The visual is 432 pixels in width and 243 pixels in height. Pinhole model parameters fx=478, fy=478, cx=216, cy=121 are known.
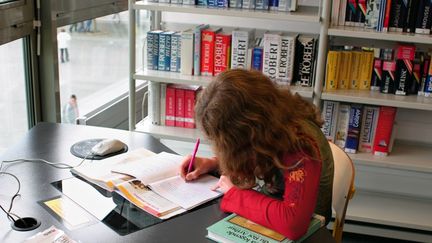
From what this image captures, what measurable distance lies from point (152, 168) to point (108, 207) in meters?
0.23

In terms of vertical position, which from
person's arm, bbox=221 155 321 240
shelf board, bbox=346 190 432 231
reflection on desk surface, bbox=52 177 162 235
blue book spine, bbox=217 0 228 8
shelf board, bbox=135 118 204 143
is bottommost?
shelf board, bbox=346 190 432 231

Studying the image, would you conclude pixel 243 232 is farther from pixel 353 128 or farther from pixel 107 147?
pixel 353 128

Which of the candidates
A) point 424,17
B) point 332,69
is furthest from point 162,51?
point 424,17

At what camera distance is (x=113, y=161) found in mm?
1593

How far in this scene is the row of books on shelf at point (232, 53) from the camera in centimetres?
242

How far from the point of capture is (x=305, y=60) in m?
2.42

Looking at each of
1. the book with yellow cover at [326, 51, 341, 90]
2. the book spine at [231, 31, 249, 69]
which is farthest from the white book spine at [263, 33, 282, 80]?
the book with yellow cover at [326, 51, 341, 90]

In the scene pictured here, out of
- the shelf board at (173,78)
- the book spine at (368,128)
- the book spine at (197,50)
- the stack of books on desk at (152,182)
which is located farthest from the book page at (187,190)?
the book spine at (368,128)

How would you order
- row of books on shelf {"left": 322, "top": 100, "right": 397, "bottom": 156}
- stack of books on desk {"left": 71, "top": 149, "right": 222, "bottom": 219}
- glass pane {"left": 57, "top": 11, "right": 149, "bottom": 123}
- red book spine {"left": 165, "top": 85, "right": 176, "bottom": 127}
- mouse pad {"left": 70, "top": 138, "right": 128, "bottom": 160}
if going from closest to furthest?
stack of books on desk {"left": 71, "top": 149, "right": 222, "bottom": 219}
mouse pad {"left": 70, "top": 138, "right": 128, "bottom": 160}
row of books on shelf {"left": 322, "top": 100, "right": 397, "bottom": 156}
red book spine {"left": 165, "top": 85, "right": 176, "bottom": 127}
glass pane {"left": 57, "top": 11, "right": 149, "bottom": 123}

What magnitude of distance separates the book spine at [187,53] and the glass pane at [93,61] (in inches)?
24.5

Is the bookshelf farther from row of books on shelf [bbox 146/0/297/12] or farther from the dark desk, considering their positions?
the dark desk

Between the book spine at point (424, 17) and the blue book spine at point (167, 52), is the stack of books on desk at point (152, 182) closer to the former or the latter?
the blue book spine at point (167, 52)

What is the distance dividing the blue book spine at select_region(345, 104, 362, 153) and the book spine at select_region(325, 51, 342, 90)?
17cm

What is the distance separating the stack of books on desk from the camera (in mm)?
1329
